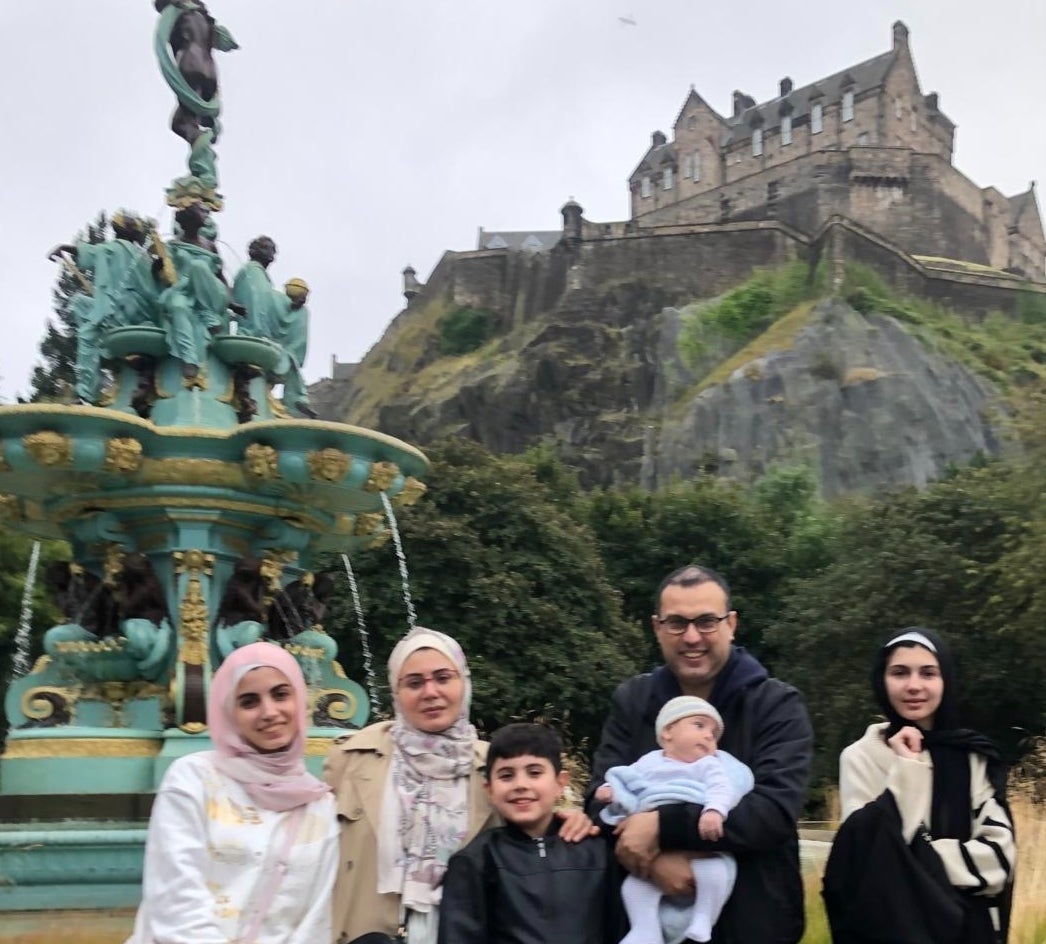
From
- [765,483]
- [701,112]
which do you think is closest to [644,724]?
[765,483]

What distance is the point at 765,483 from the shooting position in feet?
146

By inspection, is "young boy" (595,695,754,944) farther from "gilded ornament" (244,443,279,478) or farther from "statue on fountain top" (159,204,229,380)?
"statue on fountain top" (159,204,229,380)

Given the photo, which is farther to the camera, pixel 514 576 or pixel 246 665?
pixel 514 576

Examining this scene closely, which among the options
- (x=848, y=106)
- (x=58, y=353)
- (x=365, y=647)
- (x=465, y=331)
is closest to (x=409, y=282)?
(x=465, y=331)

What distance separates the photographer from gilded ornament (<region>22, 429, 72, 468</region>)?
7.56m

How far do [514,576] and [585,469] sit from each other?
3210cm

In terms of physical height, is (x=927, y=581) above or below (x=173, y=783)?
above

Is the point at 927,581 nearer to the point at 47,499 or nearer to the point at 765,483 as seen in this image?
the point at 765,483

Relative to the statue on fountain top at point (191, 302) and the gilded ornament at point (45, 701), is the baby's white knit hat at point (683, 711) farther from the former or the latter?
the statue on fountain top at point (191, 302)

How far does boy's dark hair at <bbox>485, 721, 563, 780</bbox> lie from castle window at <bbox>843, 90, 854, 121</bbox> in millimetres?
75614

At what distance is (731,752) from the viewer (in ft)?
12.4

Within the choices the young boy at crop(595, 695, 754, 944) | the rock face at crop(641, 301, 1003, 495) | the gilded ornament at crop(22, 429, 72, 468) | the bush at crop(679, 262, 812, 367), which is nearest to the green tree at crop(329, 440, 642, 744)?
the gilded ornament at crop(22, 429, 72, 468)

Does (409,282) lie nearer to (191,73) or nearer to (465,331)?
(465,331)

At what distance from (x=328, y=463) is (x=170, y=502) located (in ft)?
3.88
